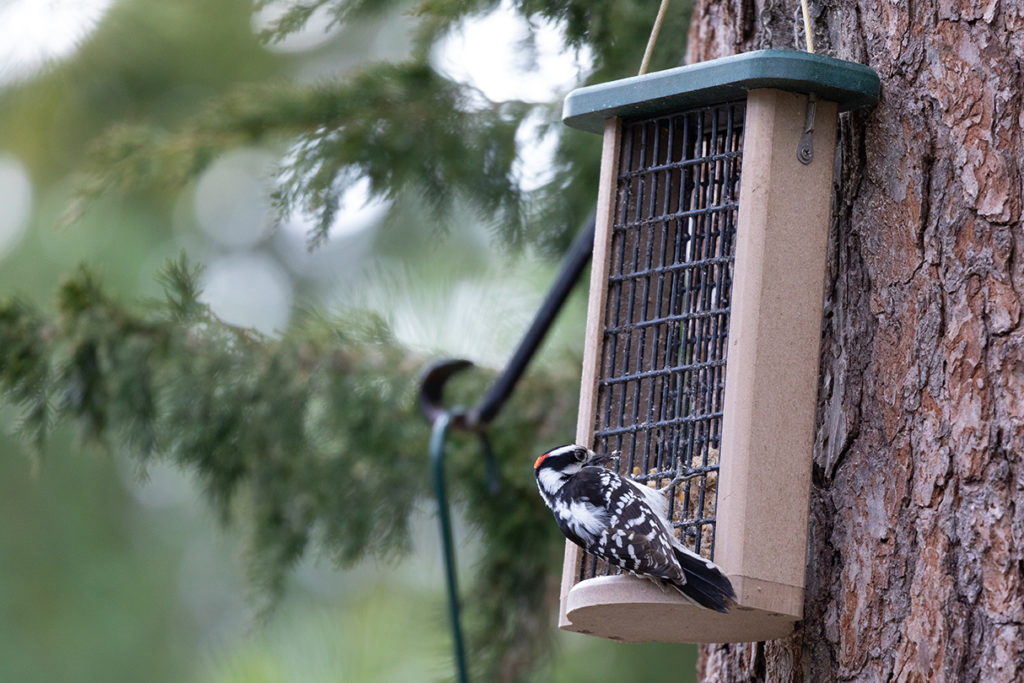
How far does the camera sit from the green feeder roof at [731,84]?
7.06 feet

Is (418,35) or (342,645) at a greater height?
(418,35)

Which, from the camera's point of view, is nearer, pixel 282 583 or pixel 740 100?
pixel 740 100

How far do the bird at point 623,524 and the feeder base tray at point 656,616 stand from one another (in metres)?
0.03

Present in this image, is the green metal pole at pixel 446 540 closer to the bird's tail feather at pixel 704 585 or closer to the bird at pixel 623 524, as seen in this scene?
the bird at pixel 623 524

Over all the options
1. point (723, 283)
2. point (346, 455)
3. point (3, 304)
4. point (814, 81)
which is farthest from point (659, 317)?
point (3, 304)

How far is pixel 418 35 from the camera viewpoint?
3.72 meters

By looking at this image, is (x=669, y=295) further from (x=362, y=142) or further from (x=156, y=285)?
(x=156, y=285)

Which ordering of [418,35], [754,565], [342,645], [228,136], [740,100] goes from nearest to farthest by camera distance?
[754,565], [740,100], [418,35], [228,136], [342,645]

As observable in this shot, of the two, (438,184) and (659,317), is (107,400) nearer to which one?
(438,184)

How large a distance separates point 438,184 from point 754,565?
2.17m

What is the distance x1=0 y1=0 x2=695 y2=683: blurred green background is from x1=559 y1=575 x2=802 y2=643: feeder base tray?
347 cm

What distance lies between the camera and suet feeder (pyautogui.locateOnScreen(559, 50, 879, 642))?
2.10 m

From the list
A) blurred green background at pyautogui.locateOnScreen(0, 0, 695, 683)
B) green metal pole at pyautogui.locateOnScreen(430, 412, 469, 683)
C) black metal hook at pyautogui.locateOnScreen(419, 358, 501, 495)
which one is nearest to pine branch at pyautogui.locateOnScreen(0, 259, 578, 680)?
black metal hook at pyautogui.locateOnScreen(419, 358, 501, 495)

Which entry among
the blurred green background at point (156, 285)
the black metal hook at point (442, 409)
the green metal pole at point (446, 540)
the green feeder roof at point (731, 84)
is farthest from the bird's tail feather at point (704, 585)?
the blurred green background at point (156, 285)
